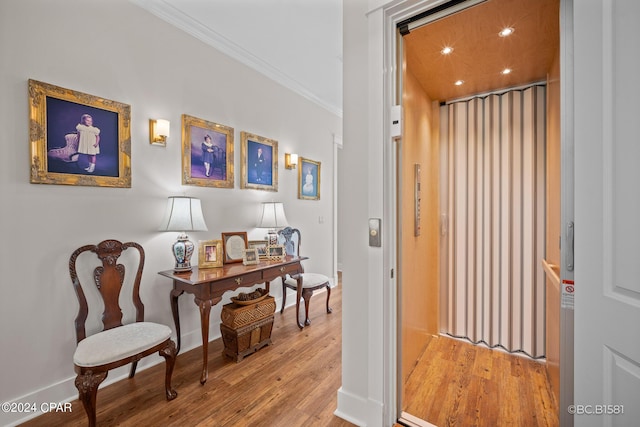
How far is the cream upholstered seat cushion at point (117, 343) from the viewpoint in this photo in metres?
1.51

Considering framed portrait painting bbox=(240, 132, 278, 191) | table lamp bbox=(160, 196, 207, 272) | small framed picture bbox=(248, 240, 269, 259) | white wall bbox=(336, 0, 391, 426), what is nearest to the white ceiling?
framed portrait painting bbox=(240, 132, 278, 191)

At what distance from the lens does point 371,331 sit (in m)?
1.53

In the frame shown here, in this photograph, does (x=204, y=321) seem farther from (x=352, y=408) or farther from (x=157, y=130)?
(x=157, y=130)

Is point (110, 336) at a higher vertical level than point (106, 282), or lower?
lower

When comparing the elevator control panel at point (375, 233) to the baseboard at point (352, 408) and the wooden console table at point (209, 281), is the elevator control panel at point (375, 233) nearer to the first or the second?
the baseboard at point (352, 408)

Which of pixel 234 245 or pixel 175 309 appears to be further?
pixel 234 245

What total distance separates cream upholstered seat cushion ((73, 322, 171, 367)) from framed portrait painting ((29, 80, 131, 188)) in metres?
1.02

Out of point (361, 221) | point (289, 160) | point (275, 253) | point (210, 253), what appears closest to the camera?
point (361, 221)

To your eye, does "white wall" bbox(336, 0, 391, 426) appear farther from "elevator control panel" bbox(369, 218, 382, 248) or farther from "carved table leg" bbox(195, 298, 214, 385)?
"carved table leg" bbox(195, 298, 214, 385)

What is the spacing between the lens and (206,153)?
105 inches

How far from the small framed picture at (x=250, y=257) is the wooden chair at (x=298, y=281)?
20.0 inches

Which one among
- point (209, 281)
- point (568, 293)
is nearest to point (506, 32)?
point (568, 293)

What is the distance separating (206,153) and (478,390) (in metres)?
2.92

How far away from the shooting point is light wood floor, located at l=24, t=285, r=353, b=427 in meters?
1.65
